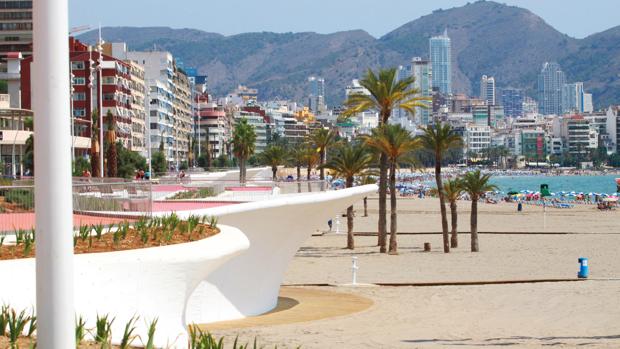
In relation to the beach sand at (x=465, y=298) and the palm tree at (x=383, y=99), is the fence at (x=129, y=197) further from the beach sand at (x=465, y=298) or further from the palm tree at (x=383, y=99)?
the palm tree at (x=383, y=99)

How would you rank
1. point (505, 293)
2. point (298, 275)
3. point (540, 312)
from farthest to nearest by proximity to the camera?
point (298, 275) < point (505, 293) < point (540, 312)

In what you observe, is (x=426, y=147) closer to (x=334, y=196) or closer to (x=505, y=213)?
(x=334, y=196)

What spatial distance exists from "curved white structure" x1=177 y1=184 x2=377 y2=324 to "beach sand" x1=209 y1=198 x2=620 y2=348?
177 centimetres

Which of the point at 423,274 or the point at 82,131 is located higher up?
the point at 82,131

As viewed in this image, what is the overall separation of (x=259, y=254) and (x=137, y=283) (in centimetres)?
993

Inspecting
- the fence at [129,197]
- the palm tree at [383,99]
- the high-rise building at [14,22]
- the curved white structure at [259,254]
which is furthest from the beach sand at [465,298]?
the high-rise building at [14,22]

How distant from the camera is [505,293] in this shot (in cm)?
2634

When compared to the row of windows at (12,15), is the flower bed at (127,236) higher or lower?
lower

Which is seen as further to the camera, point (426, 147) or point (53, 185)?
point (426, 147)

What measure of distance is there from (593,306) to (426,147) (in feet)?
82.5

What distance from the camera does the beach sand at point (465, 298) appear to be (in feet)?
59.5

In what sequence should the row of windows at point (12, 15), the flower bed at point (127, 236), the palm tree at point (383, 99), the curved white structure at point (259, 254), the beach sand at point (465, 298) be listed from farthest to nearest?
the row of windows at point (12, 15) → the palm tree at point (383, 99) → the curved white structure at point (259, 254) → the beach sand at point (465, 298) → the flower bed at point (127, 236)

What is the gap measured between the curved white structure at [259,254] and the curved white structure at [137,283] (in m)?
6.04

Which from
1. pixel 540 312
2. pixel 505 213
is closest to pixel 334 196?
pixel 540 312
